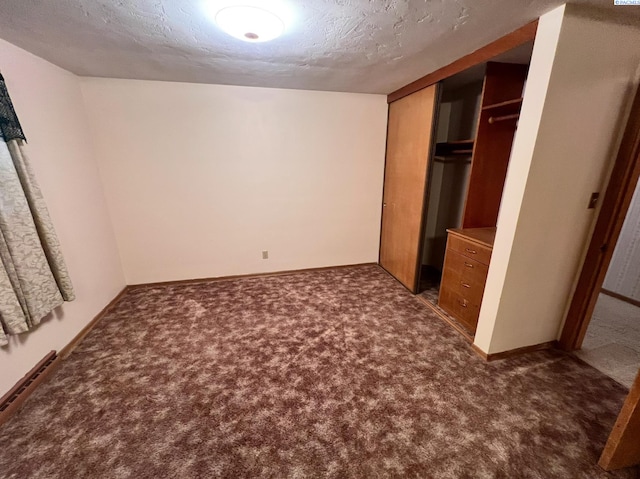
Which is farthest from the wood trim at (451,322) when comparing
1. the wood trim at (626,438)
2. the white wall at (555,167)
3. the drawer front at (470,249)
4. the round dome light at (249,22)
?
the round dome light at (249,22)

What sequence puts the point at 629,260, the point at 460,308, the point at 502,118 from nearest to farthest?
the point at 502,118 < the point at 460,308 < the point at 629,260

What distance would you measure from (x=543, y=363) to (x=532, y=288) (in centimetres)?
59

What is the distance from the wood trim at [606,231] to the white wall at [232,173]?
2146 mm

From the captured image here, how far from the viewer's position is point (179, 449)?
1.37 metres

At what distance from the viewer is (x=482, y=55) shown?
1871 mm

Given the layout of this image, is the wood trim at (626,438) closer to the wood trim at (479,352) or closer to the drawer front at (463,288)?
the wood trim at (479,352)

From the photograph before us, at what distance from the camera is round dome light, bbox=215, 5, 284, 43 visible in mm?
1394

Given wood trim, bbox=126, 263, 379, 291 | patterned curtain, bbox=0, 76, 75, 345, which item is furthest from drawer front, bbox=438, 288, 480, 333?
patterned curtain, bbox=0, 76, 75, 345

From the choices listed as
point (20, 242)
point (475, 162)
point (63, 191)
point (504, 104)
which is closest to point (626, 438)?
point (475, 162)

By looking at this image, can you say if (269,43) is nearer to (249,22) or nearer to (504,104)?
(249,22)

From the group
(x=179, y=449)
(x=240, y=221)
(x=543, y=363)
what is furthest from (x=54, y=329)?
(x=543, y=363)

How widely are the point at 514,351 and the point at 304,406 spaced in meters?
1.66

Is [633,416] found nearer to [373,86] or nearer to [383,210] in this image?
[383,210]

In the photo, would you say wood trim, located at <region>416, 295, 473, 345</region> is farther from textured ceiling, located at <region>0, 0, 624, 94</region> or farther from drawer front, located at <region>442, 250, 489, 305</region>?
textured ceiling, located at <region>0, 0, 624, 94</region>
